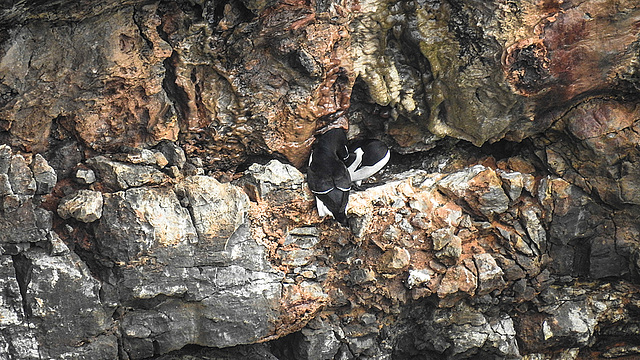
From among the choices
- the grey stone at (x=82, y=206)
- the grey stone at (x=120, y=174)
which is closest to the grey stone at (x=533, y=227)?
the grey stone at (x=120, y=174)

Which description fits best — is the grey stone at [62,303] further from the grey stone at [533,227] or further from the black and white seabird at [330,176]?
the grey stone at [533,227]

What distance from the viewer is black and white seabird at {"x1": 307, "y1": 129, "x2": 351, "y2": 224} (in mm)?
5736

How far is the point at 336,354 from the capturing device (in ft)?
20.2

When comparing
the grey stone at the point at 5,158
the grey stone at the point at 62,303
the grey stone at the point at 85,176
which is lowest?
the grey stone at the point at 62,303

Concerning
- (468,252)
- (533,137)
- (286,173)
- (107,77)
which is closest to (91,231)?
(107,77)

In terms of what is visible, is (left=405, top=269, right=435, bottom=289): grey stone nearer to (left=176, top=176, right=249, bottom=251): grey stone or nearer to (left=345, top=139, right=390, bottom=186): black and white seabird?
(left=345, top=139, right=390, bottom=186): black and white seabird

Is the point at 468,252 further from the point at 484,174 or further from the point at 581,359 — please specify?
the point at 581,359

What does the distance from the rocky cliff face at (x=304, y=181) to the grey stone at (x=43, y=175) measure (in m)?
0.02

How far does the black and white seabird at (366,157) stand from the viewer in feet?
20.4

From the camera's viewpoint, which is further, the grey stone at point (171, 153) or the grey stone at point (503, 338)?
the grey stone at point (503, 338)

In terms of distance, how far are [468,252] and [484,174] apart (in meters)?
0.71

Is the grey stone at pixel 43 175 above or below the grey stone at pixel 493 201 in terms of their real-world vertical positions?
above

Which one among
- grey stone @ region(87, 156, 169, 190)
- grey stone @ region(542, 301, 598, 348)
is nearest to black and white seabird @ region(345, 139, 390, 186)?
grey stone @ region(87, 156, 169, 190)

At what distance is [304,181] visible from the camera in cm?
594
